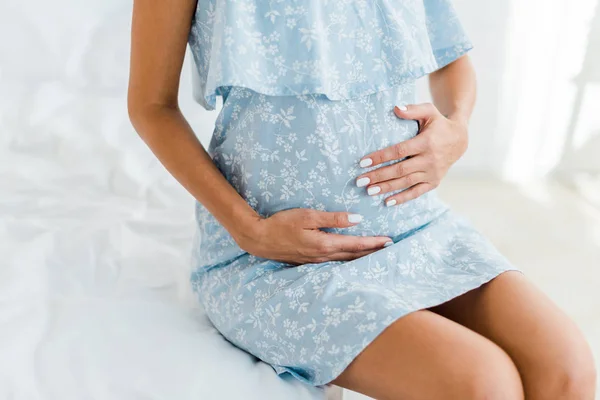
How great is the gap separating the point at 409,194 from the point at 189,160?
344 mm

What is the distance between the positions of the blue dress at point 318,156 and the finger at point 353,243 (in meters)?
0.02

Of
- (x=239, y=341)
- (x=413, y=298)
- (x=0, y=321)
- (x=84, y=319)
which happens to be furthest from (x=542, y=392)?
(x=0, y=321)

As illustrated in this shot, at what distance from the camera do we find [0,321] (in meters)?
1.08

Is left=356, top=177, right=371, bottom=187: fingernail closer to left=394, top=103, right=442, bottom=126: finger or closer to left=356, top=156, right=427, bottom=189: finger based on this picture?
left=356, top=156, right=427, bottom=189: finger

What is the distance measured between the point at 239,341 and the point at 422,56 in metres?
0.52

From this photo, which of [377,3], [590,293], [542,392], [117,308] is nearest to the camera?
[542,392]

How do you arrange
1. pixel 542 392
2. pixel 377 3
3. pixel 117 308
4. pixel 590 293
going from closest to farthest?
1. pixel 542 392
2. pixel 377 3
3. pixel 117 308
4. pixel 590 293

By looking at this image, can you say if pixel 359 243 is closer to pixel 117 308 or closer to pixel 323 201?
pixel 323 201

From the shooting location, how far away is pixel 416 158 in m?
1.05

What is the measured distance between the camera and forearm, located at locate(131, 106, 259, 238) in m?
1.01

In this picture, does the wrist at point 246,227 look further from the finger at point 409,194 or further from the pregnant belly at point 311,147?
the finger at point 409,194

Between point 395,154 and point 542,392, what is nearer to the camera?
point 542,392

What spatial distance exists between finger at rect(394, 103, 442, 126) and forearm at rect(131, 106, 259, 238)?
27cm

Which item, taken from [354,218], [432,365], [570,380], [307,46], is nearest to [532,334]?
[570,380]
